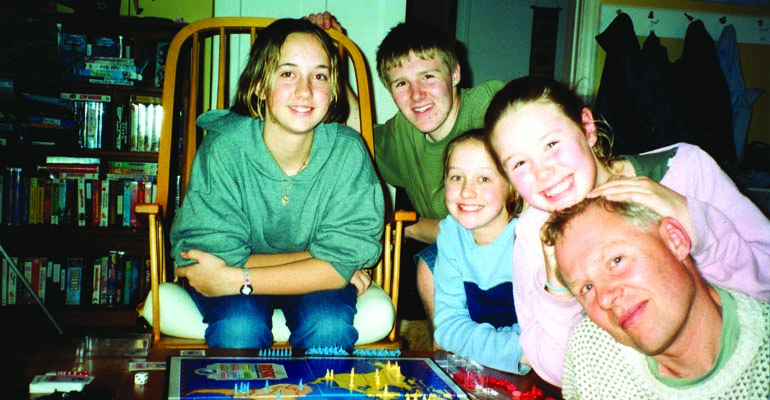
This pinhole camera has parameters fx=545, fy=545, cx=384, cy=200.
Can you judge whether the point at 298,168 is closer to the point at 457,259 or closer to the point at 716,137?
the point at 457,259

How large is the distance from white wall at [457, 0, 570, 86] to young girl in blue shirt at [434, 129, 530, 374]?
3.34m

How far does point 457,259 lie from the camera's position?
161 centimetres

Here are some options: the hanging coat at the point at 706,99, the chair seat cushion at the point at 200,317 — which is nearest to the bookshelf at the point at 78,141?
the chair seat cushion at the point at 200,317

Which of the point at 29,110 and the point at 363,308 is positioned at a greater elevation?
the point at 29,110

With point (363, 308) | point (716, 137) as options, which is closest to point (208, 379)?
point (363, 308)

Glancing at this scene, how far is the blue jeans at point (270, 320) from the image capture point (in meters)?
1.32

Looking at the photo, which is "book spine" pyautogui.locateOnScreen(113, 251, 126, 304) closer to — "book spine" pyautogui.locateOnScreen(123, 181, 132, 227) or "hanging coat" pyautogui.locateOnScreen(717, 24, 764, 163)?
"book spine" pyautogui.locateOnScreen(123, 181, 132, 227)

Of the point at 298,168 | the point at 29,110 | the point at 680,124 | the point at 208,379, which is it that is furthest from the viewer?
the point at 680,124

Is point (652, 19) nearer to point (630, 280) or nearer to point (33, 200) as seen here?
point (630, 280)

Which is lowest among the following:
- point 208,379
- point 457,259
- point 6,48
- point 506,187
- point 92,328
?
point 92,328

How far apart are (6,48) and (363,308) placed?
2.33 m

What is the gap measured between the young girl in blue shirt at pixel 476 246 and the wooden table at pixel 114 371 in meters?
0.28

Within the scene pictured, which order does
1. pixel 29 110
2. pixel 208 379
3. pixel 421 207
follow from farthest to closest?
pixel 29 110, pixel 421 207, pixel 208 379

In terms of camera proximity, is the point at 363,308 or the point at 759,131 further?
the point at 759,131
